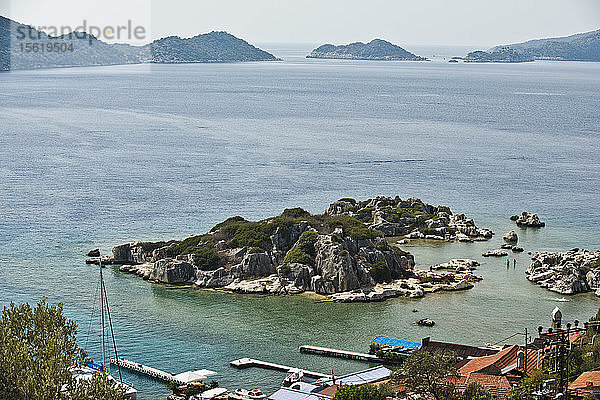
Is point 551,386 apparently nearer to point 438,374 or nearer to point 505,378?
point 438,374

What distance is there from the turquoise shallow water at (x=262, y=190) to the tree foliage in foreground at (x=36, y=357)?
35.0ft

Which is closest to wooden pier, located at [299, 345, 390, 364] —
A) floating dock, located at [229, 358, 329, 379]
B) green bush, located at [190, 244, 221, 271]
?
floating dock, located at [229, 358, 329, 379]

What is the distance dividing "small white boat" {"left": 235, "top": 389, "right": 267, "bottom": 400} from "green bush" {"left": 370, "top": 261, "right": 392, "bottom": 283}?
59.1 feet

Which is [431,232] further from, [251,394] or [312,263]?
[251,394]

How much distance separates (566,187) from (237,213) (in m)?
37.5

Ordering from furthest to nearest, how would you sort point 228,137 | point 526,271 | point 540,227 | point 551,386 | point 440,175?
point 228,137
point 440,175
point 540,227
point 526,271
point 551,386

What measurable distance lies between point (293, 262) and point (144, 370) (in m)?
16.7

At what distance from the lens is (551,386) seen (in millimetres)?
25875

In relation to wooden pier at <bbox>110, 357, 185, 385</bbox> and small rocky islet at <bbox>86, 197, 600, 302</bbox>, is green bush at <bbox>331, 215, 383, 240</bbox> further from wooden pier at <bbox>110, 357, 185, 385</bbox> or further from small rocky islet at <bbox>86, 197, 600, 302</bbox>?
wooden pier at <bbox>110, 357, 185, 385</bbox>

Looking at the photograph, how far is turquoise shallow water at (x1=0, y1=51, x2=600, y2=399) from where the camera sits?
45.7 meters

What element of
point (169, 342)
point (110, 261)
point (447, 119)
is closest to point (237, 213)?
point (110, 261)

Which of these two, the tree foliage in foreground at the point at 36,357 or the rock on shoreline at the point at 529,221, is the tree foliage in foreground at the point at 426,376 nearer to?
the tree foliage in foreground at the point at 36,357

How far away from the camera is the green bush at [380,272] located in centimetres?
5369

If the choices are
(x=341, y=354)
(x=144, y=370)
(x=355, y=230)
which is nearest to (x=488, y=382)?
(x=341, y=354)
